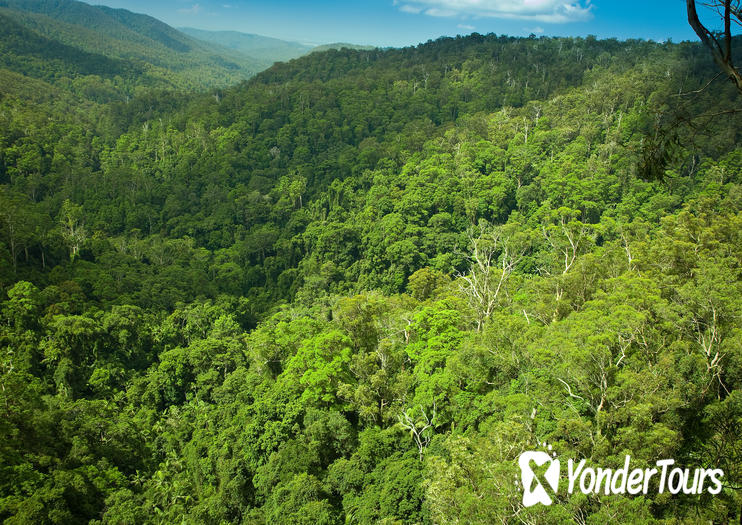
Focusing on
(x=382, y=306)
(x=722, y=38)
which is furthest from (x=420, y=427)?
(x=722, y=38)

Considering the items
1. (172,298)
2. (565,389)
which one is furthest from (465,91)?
(565,389)

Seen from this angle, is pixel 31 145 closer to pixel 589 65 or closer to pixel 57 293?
pixel 57 293

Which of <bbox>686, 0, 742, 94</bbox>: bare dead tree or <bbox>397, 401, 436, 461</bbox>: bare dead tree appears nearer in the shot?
<bbox>686, 0, 742, 94</bbox>: bare dead tree

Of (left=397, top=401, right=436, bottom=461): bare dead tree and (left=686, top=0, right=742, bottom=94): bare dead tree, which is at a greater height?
(left=686, top=0, right=742, bottom=94): bare dead tree

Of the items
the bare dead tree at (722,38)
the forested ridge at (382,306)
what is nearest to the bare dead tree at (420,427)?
the forested ridge at (382,306)

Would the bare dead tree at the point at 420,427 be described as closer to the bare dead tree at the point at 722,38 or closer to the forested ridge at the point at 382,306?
the forested ridge at the point at 382,306

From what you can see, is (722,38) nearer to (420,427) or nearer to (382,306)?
(420,427)

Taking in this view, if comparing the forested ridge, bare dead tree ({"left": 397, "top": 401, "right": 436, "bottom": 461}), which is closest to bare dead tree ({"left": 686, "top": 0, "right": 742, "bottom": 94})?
the forested ridge

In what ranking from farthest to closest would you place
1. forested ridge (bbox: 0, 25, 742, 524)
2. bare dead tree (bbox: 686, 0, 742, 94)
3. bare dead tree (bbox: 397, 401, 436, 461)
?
bare dead tree (bbox: 397, 401, 436, 461) < forested ridge (bbox: 0, 25, 742, 524) < bare dead tree (bbox: 686, 0, 742, 94)

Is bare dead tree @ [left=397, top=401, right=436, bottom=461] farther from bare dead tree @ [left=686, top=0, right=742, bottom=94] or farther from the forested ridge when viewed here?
bare dead tree @ [left=686, top=0, right=742, bottom=94]
